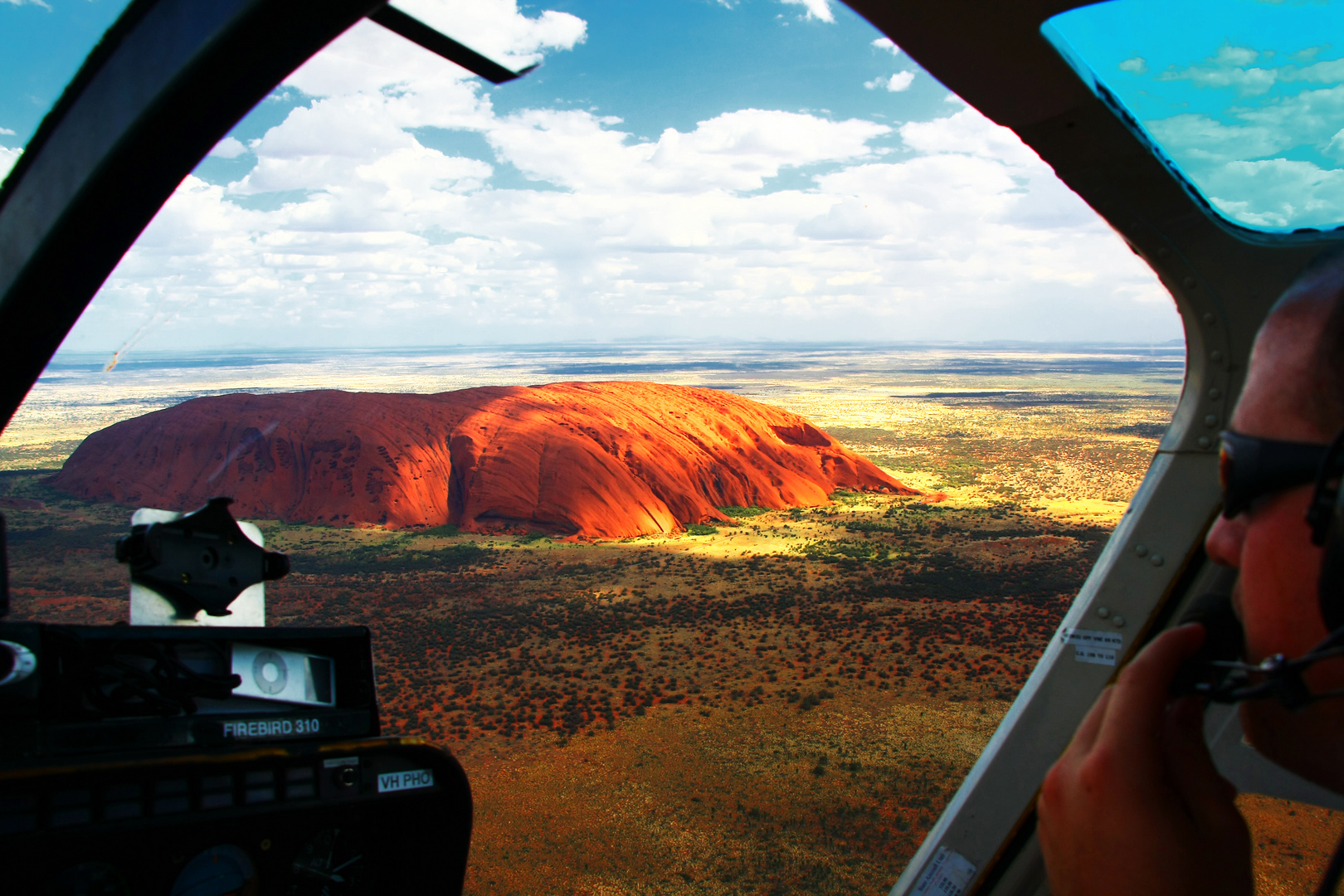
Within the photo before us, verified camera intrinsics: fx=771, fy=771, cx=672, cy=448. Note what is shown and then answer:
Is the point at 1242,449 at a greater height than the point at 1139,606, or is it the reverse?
the point at 1242,449

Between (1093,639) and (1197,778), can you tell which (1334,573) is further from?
(1093,639)

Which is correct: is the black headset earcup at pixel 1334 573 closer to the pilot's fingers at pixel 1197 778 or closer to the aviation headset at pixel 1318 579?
the aviation headset at pixel 1318 579

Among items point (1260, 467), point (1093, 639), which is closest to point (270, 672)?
point (1260, 467)

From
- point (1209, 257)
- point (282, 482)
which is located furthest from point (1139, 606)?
point (282, 482)

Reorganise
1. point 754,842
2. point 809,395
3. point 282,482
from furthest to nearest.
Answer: point 809,395 < point 282,482 < point 754,842

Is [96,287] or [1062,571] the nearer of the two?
[96,287]

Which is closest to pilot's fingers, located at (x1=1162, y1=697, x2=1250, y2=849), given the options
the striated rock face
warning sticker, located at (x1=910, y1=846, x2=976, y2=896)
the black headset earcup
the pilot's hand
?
the pilot's hand

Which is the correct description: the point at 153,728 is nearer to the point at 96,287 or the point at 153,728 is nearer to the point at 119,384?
the point at 96,287
